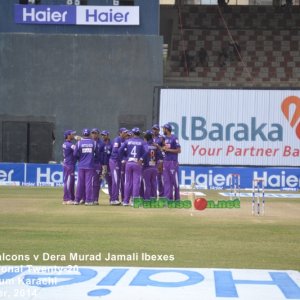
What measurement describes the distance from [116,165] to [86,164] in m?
0.86

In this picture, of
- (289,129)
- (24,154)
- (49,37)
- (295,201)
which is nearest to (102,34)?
(49,37)

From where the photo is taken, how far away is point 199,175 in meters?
31.9

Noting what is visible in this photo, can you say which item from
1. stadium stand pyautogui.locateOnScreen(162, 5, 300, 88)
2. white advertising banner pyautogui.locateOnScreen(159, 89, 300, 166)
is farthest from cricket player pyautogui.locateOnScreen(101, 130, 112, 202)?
stadium stand pyautogui.locateOnScreen(162, 5, 300, 88)

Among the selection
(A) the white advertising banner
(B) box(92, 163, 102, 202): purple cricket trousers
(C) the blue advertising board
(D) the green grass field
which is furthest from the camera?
(A) the white advertising banner

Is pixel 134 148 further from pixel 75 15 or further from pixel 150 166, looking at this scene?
pixel 75 15

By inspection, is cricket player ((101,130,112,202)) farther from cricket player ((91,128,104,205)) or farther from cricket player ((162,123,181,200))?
cricket player ((162,123,181,200))

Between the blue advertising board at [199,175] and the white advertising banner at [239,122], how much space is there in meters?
3.33

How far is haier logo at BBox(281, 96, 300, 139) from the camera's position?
35.4m

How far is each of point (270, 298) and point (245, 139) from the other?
28002mm

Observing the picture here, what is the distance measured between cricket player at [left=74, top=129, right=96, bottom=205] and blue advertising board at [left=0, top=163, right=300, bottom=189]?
37.0 ft

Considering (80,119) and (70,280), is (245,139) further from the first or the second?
(70,280)

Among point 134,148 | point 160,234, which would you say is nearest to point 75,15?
point 134,148

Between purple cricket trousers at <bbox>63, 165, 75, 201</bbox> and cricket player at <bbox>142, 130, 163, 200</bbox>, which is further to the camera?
purple cricket trousers at <bbox>63, 165, 75, 201</bbox>

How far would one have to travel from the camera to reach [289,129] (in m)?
35.5
